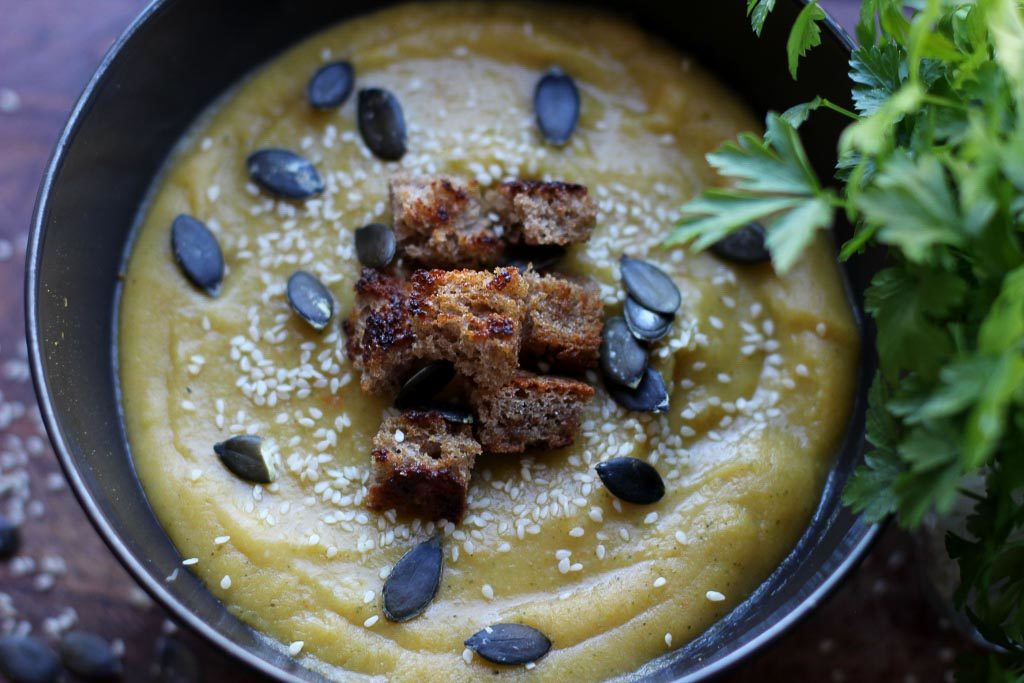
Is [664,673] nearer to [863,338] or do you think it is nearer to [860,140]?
[863,338]

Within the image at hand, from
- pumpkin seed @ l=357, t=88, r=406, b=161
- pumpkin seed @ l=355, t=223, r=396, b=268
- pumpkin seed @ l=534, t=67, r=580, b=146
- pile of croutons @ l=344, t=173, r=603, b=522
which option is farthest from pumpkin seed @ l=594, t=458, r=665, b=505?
pumpkin seed @ l=357, t=88, r=406, b=161

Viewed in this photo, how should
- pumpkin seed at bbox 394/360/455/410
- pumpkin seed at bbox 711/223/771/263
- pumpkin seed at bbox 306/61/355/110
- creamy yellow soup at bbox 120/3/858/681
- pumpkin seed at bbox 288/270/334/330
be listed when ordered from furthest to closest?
pumpkin seed at bbox 306/61/355/110 < pumpkin seed at bbox 711/223/771/263 < pumpkin seed at bbox 288/270/334/330 < pumpkin seed at bbox 394/360/455/410 < creamy yellow soup at bbox 120/3/858/681

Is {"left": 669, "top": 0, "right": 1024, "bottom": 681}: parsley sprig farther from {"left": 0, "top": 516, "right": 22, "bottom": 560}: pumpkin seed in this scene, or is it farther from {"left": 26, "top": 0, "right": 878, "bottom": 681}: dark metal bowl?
{"left": 0, "top": 516, "right": 22, "bottom": 560}: pumpkin seed

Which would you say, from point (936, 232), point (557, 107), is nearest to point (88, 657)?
point (557, 107)

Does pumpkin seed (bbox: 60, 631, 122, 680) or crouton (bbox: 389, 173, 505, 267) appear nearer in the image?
crouton (bbox: 389, 173, 505, 267)

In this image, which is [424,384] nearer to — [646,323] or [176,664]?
[646,323]

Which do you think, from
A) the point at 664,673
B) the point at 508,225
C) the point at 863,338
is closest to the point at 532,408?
the point at 508,225
